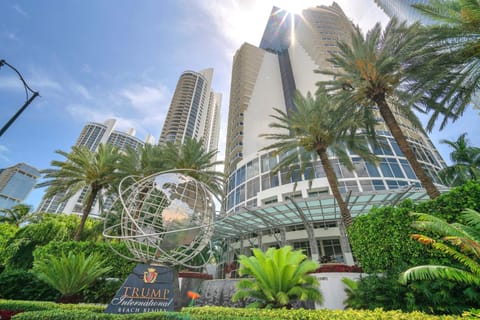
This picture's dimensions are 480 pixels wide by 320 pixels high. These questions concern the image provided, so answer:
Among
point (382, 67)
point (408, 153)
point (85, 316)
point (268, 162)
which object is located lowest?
point (85, 316)

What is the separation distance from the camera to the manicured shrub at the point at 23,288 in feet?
33.9

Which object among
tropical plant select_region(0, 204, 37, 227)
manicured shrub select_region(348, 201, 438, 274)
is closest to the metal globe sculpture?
manicured shrub select_region(348, 201, 438, 274)

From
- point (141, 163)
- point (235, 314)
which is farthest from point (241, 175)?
point (235, 314)

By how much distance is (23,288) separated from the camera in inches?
415

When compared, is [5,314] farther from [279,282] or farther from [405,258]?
[405,258]

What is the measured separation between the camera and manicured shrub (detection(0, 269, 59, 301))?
10.3m

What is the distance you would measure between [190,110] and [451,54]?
74163mm

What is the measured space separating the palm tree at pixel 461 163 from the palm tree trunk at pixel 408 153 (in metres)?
15.6

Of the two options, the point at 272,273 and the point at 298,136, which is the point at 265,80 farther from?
the point at 272,273

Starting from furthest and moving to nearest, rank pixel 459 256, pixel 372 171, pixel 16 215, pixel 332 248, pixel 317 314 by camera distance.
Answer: pixel 16 215 < pixel 372 171 < pixel 332 248 < pixel 317 314 < pixel 459 256

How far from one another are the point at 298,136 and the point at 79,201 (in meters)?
90.3

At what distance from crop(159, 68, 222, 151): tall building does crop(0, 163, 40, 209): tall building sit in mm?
54739

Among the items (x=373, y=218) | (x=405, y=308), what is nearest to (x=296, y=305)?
(x=405, y=308)

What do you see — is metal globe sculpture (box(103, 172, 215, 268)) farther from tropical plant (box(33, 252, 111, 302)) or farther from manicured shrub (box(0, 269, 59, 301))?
manicured shrub (box(0, 269, 59, 301))
